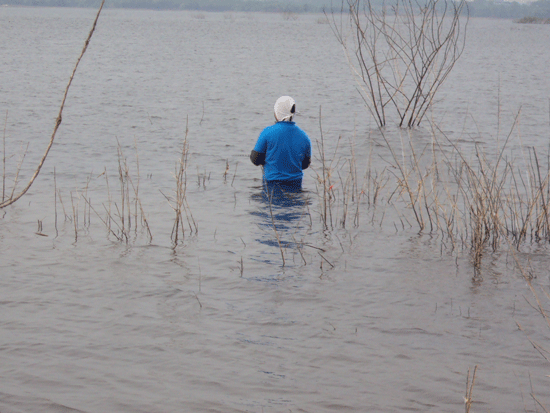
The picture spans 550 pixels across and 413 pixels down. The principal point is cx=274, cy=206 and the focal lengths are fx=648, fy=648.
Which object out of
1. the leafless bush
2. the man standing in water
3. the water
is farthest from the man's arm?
the leafless bush

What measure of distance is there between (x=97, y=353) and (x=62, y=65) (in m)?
26.9

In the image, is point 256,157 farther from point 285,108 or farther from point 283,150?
point 285,108

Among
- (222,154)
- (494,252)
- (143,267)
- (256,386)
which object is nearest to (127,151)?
(222,154)

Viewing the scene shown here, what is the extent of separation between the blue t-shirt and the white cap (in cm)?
7

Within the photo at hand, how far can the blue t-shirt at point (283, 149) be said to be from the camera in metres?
7.81

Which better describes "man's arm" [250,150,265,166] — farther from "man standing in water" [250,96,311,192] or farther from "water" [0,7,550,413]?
"water" [0,7,550,413]

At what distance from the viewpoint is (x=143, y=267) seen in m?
5.91

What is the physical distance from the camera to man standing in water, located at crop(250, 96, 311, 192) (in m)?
7.75

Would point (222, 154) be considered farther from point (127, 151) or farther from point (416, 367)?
point (416, 367)

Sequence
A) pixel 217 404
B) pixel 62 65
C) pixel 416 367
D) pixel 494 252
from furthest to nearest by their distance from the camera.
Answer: pixel 62 65
pixel 494 252
pixel 416 367
pixel 217 404

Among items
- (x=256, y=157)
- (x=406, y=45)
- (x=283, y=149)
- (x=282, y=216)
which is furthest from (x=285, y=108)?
(x=406, y=45)

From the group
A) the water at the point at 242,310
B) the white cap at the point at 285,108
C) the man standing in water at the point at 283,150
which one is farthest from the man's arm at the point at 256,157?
the water at the point at 242,310

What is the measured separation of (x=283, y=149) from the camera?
7.88 meters

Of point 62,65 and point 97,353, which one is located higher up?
point 62,65
